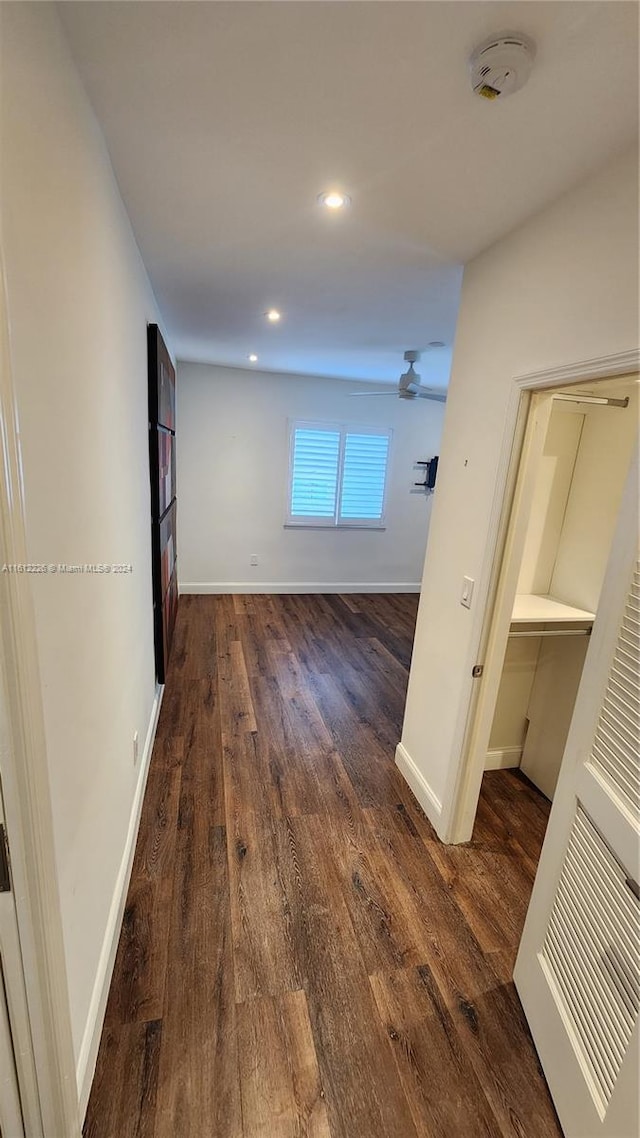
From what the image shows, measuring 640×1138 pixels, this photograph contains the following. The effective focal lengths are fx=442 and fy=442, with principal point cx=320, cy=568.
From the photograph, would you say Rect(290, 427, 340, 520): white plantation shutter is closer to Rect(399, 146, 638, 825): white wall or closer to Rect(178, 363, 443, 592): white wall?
Rect(178, 363, 443, 592): white wall

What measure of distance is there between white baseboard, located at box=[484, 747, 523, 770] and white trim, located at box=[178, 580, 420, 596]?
3392 millimetres

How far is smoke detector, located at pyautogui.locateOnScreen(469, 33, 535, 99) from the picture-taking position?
887 millimetres

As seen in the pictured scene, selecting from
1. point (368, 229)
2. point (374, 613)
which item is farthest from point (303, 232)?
point (374, 613)

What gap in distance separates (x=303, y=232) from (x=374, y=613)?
13.0ft

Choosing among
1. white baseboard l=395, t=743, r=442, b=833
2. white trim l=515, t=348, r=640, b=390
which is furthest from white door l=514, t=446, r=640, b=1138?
white baseboard l=395, t=743, r=442, b=833

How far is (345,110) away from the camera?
1092mm

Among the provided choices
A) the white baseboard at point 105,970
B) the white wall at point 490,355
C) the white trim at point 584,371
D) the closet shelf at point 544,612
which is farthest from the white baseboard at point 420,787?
the white trim at point 584,371

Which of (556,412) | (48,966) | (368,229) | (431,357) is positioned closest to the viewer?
(48,966)

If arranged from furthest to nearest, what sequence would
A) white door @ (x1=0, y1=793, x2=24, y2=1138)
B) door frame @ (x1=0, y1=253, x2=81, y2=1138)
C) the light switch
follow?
1. the light switch
2. white door @ (x1=0, y1=793, x2=24, y2=1138)
3. door frame @ (x1=0, y1=253, x2=81, y2=1138)

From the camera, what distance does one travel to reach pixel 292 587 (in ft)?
18.3

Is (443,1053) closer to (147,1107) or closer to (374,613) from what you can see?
(147,1107)

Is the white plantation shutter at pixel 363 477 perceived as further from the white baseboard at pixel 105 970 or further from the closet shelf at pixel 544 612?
the white baseboard at pixel 105 970

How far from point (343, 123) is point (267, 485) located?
13.4 ft

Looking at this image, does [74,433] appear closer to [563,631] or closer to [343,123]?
[343,123]
